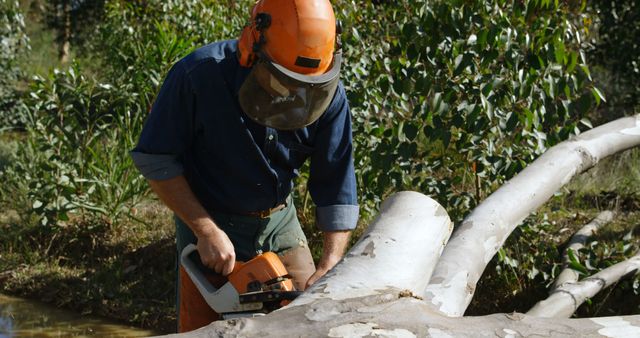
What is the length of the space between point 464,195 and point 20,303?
331 cm

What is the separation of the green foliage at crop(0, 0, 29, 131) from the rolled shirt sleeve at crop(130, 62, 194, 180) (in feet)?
25.4

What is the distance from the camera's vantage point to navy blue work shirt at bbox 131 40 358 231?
3.25 meters

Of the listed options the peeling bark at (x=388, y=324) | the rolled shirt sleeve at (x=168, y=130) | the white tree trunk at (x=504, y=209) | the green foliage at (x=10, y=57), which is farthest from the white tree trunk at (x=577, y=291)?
the green foliage at (x=10, y=57)

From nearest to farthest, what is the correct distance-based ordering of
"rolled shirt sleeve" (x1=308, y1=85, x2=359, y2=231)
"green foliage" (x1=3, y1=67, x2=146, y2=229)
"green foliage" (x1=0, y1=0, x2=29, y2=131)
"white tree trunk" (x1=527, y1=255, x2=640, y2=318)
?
"rolled shirt sleeve" (x1=308, y1=85, x2=359, y2=231)
"white tree trunk" (x1=527, y1=255, x2=640, y2=318)
"green foliage" (x1=3, y1=67, x2=146, y2=229)
"green foliage" (x1=0, y1=0, x2=29, y2=131)

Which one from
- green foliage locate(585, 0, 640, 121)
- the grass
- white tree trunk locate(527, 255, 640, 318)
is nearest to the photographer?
white tree trunk locate(527, 255, 640, 318)

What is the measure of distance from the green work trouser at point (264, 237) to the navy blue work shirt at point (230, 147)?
0.06 m

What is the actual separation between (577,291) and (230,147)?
2.01 m

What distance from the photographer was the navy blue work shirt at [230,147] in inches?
128

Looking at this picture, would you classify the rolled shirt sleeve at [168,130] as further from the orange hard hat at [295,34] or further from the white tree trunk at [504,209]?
the white tree trunk at [504,209]

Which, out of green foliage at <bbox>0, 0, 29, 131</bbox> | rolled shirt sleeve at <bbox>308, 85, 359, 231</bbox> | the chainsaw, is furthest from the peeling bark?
green foliage at <bbox>0, 0, 29, 131</bbox>

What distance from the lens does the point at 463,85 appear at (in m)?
4.95

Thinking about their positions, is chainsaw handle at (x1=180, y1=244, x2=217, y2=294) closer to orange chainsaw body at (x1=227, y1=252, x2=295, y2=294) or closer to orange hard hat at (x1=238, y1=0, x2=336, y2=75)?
orange chainsaw body at (x1=227, y1=252, x2=295, y2=294)

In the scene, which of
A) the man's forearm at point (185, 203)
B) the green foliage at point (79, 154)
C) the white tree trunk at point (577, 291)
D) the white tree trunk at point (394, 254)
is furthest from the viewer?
the green foliage at point (79, 154)

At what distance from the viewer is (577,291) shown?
4332 mm
